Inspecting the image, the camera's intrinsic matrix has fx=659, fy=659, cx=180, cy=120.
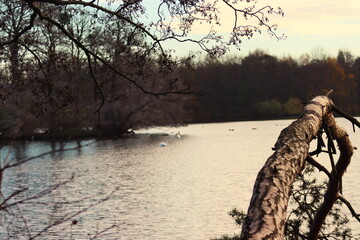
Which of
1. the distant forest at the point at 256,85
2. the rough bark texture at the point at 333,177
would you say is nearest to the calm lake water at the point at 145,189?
the rough bark texture at the point at 333,177

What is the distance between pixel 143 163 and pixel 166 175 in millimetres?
4331

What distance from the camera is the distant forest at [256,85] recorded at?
74188 mm

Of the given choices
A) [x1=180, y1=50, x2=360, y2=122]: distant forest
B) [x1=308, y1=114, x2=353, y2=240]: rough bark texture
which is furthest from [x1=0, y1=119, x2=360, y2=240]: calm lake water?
[x1=180, y1=50, x2=360, y2=122]: distant forest

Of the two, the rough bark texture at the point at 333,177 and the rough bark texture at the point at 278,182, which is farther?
the rough bark texture at the point at 333,177

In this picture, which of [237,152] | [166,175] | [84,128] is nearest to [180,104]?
[84,128]

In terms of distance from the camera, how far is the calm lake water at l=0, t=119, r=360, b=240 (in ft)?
44.1

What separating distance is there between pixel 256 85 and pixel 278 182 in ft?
244

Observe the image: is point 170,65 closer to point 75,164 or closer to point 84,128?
point 75,164

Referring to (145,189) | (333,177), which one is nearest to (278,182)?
(333,177)

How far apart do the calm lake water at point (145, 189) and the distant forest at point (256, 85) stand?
3852 centimetres

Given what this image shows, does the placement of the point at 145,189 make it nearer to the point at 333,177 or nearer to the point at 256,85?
the point at 333,177

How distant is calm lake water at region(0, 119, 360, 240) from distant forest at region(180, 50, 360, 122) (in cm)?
3852

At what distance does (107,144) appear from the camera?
37.9 metres

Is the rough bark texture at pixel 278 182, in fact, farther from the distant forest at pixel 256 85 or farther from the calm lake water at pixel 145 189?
the distant forest at pixel 256 85
